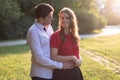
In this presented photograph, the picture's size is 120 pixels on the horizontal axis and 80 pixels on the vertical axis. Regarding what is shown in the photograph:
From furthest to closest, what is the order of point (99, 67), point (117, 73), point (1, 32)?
point (1, 32), point (99, 67), point (117, 73)

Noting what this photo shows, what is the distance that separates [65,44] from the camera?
3.81m

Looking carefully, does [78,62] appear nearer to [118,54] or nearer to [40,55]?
[40,55]

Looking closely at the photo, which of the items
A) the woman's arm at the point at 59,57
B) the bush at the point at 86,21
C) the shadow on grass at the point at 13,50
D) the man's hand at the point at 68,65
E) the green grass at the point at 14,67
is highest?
the woman's arm at the point at 59,57

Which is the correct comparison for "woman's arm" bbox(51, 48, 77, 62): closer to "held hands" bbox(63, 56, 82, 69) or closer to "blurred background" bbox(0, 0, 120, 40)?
"held hands" bbox(63, 56, 82, 69)

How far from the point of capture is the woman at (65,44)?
12.4ft

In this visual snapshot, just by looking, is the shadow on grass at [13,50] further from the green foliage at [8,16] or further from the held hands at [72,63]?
the held hands at [72,63]

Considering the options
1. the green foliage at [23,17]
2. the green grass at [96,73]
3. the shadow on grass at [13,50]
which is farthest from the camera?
the green foliage at [23,17]

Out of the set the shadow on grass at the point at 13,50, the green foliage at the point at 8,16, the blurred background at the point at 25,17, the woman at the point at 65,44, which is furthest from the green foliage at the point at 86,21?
the woman at the point at 65,44

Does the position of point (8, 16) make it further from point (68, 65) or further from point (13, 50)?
point (68, 65)

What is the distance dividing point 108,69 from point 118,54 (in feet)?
10.7

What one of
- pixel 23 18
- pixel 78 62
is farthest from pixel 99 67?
Result: pixel 23 18

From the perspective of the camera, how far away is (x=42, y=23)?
3717mm

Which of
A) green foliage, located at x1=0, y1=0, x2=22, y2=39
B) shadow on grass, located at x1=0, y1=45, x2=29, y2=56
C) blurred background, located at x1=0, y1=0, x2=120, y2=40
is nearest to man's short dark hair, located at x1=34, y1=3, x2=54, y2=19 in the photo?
shadow on grass, located at x1=0, y1=45, x2=29, y2=56

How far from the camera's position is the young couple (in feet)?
12.0
